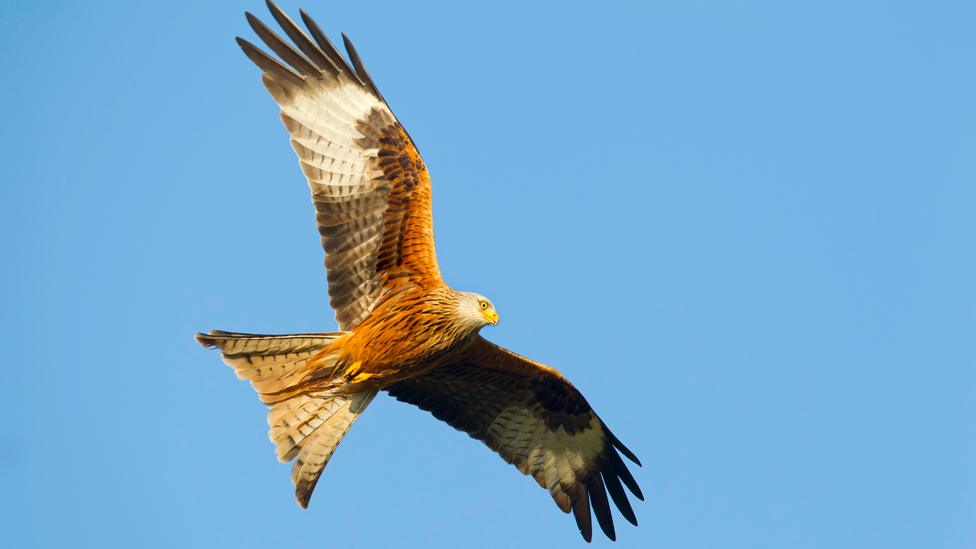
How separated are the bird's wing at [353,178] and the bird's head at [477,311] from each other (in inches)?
23.6

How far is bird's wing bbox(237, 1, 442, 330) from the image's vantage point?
12016mm

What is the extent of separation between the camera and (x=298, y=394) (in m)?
12.0

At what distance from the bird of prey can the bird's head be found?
0.04 feet

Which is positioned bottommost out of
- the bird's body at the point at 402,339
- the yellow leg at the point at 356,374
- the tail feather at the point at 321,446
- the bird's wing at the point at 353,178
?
the tail feather at the point at 321,446

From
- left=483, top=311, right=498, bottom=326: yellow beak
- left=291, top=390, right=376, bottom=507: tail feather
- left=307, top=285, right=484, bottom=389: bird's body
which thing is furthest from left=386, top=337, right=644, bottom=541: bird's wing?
left=483, top=311, right=498, bottom=326: yellow beak

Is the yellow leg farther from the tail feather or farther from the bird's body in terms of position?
the tail feather

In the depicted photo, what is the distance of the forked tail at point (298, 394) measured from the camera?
11828 mm

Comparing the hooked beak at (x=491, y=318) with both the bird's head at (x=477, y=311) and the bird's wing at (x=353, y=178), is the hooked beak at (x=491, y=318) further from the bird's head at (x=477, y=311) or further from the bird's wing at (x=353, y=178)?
the bird's wing at (x=353, y=178)

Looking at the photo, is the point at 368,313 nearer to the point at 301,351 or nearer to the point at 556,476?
the point at 301,351

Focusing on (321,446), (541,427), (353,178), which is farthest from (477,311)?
(541,427)

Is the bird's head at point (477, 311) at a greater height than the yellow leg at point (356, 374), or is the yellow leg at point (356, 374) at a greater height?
the bird's head at point (477, 311)

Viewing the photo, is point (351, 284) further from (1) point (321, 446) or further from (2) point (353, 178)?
(1) point (321, 446)

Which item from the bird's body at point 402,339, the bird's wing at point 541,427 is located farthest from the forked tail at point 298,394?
the bird's wing at point 541,427

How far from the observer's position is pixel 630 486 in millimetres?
13367
